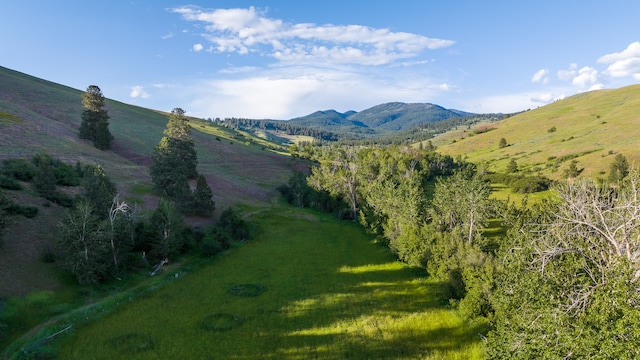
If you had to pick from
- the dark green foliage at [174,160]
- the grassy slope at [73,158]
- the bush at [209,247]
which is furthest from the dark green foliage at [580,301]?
the dark green foliage at [174,160]

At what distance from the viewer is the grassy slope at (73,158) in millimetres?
41344

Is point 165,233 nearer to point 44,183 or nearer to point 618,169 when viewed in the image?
point 44,183

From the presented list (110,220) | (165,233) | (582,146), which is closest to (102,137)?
(165,233)

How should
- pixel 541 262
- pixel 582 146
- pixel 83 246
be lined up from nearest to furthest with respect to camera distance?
1. pixel 541 262
2. pixel 83 246
3. pixel 582 146

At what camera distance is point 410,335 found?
110 ft

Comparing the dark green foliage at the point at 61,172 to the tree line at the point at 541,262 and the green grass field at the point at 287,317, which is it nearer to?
the green grass field at the point at 287,317

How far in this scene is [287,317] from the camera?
3641 centimetres

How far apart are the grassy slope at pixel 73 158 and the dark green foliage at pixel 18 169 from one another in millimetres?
6957

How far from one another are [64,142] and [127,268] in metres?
60.7

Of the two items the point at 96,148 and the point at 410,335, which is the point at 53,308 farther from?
the point at 96,148

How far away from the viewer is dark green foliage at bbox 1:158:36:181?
57156 millimetres

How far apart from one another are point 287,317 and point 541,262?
24725 mm

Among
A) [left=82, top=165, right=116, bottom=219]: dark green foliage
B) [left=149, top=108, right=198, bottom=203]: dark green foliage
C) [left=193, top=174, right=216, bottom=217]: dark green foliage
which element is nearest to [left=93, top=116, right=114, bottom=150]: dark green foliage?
[left=149, top=108, right=198, bottom=203]: dark green foliage

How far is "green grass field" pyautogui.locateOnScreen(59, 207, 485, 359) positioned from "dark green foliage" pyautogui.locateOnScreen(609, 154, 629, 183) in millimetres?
83576
